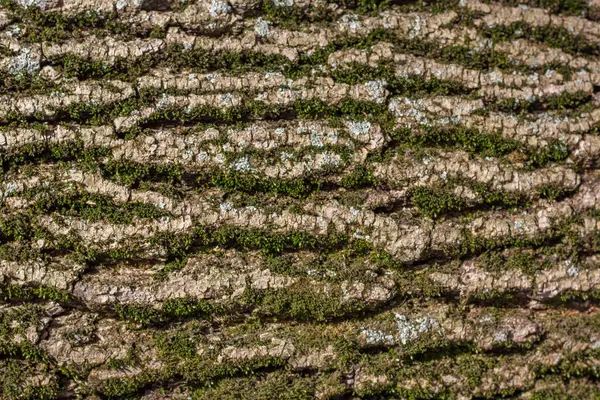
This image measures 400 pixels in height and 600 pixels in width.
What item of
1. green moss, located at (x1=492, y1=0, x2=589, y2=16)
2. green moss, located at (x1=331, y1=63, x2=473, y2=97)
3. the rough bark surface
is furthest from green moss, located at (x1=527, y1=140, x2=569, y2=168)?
green moss, located at (x1=492, y1=0, x2=589, y2=16)

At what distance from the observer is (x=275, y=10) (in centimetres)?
562

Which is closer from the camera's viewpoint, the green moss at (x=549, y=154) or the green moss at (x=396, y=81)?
the green moss at (x=396, y=81)

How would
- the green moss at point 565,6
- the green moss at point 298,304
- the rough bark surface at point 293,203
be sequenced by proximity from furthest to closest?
the green moss at point 565,6 < the green moss at point 298,304 < the rough bark surface at point 293,203

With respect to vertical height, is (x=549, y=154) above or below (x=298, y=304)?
above

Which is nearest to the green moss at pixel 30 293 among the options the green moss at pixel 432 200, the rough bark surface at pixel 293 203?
the rough bark surface at pixel 293 203

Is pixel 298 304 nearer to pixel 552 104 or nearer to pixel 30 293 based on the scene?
pixel 30 293

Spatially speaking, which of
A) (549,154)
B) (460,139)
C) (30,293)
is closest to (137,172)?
(30,293)

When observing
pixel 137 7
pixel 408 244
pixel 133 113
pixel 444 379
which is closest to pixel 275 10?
pixel 137 7

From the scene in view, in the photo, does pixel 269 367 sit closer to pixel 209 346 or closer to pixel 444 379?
pixel 209 346

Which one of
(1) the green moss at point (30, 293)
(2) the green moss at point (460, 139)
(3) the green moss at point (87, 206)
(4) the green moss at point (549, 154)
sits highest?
(2) the green moss at point (460, 139)

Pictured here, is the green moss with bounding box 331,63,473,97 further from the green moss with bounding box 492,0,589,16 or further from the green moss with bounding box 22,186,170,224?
the green moss with bounding box 22,186,170,224

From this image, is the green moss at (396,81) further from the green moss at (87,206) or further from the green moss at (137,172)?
the green moss at (87,206)

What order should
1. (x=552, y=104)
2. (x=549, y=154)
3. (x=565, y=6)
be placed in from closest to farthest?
1. (x=549, y=154)
2. (x=552, y=104)
3. (x=565, y=6)

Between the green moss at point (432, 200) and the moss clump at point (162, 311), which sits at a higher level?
the green moss at point (432, 200)
